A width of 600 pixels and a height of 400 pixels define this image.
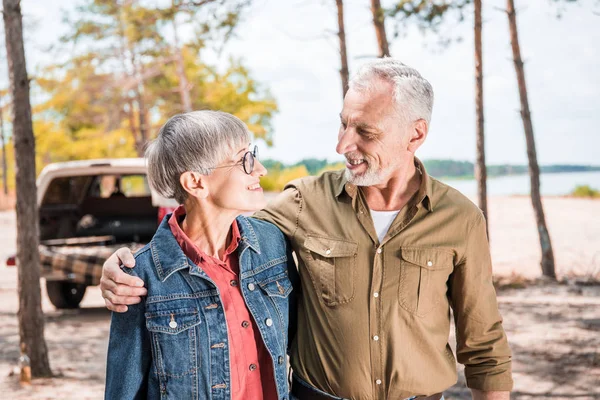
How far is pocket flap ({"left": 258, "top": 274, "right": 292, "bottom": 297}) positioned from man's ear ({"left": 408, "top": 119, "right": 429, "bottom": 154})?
613 mm

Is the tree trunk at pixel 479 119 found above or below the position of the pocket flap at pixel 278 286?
above

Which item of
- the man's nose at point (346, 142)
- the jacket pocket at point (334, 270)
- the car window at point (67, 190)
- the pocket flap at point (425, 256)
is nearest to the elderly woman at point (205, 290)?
the jacket pocket at point (334, 270)

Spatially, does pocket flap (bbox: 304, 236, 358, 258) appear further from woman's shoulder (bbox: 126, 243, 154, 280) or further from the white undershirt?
woman's shoulder (bbox: 126, 243, 154, 280)

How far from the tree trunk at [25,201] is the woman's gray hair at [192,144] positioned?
4.26 meters

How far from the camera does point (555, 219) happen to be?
22078mm

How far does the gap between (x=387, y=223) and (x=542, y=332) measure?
18.5 feet

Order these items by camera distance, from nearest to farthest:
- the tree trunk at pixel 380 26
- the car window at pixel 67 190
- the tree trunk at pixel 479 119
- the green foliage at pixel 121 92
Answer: the car window at pixel 67 190
the tree trunk at pixel 380 26
the tree trunk at pixel 479 119
the green foliage at pixel 121 92

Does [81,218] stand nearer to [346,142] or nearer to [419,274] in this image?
[346,142]

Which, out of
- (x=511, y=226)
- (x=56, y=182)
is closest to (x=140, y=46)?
(x=511, y=226)

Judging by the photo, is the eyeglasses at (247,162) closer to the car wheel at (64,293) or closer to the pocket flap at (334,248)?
the pocket flap at (334,248)

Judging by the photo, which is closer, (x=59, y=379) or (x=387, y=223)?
(x=387, y=223)

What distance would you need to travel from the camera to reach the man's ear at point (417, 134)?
2.46 meters

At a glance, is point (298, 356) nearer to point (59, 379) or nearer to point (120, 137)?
point (59, 379)

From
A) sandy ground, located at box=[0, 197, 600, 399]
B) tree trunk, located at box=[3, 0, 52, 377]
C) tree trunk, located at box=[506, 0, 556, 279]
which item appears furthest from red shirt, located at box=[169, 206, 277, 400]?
tree trunk, located at box=[506, 0, 556, 279]
